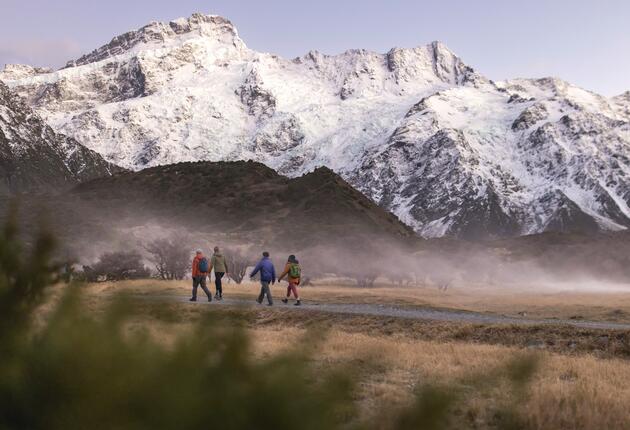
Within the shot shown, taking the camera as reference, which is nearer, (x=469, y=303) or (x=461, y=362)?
(x=461, y=362)

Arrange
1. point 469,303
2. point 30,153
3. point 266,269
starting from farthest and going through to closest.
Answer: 1. point 30,153
2. point 469,303
3. point 266,269

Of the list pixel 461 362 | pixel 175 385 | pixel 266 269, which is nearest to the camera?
pixel 175 385

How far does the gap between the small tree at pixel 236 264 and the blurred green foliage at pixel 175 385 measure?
52.4m

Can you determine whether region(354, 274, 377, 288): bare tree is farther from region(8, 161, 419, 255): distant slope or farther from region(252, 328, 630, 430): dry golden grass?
region(252, 328, 630, 430): dry golden grass

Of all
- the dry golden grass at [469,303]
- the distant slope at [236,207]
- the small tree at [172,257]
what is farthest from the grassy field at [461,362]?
the distant slope at [236,207]

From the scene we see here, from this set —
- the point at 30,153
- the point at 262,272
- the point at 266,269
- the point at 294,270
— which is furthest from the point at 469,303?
the point at 30,153

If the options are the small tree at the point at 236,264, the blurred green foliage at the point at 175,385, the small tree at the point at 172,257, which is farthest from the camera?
the small tree at the point at 236,264

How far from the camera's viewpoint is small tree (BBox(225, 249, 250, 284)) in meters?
59.5

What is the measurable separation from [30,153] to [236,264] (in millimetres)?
126701

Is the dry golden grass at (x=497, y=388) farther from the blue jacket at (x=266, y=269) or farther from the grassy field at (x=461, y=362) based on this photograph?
the blue jacket at (x=266, y=269)

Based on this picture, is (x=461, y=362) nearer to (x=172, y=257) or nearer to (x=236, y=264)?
(x=172, y=257)

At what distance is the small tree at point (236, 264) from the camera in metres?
59.5

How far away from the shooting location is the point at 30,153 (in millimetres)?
173375

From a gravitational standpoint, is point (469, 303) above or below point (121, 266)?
below
